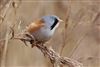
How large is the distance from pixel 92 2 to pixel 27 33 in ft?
3.17

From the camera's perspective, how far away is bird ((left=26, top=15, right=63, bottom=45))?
5.57 feet

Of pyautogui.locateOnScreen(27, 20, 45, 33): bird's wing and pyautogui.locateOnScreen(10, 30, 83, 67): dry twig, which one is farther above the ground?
pyautogui.locateOnScreen(27, 20, 45, 33): bird's wing

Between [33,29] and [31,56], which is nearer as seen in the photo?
[33,29]

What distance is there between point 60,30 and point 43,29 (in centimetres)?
73

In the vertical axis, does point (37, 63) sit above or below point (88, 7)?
below

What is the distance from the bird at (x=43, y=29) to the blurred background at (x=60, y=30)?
2.3 inches

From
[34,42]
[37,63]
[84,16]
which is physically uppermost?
[84,16]

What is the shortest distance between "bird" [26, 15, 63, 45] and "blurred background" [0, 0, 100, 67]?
6cm

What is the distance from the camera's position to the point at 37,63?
331 cm

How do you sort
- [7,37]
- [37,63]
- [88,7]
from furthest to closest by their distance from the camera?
[37,63] < [88,7] < [7,37]

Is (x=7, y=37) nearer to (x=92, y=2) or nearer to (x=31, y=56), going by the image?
(x=92, y=2)

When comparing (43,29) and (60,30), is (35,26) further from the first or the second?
(60,30)

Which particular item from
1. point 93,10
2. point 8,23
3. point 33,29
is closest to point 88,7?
Result: point 93,10

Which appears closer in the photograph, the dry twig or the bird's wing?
the dry twig
